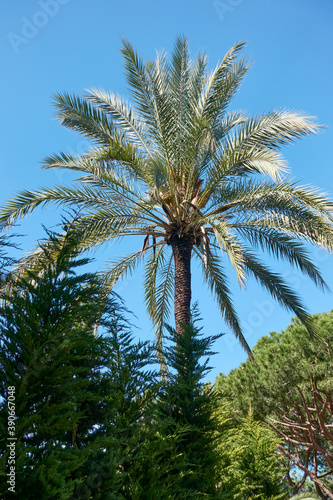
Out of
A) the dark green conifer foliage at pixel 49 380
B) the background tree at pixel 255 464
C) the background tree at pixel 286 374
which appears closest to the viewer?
the dark green conifer foliage at pixel 49 380

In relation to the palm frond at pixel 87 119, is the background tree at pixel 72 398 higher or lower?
lower

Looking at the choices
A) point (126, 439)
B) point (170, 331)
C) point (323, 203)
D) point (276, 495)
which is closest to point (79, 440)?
point (126, 439)

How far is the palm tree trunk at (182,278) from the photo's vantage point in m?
8.18

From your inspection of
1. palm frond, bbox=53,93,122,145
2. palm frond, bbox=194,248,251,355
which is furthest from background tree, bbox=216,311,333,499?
palm frond, bbox=53,93,122,145

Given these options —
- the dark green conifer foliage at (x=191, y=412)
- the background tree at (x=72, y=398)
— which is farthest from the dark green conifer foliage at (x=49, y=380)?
the dark green conifer foliage at (x=191, y=412)

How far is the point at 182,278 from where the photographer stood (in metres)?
8.44

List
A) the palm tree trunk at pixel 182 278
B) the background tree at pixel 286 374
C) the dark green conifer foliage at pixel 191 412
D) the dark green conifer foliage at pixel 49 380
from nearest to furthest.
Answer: the dark green conifer foliage at pixel 49 380 → the dark green conifer foliage at pixel 191 412 → the palm tree trunk at pixel 182 278 → the background tree at pixel 286 374

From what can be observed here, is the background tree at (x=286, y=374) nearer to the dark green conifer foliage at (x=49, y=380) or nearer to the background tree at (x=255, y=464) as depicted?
the background tree at (x=255, y=464)

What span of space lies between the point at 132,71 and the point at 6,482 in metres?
8.30

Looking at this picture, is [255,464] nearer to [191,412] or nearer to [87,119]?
[191,412]

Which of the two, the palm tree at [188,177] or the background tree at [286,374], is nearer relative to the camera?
the palm tree at [188,177]

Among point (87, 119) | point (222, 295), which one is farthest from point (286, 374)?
point (87, 119)

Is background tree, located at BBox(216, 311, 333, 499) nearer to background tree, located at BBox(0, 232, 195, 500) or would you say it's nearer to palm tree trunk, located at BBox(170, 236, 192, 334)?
palm tree trunk, located at BBox(170, 236, 192, 334)

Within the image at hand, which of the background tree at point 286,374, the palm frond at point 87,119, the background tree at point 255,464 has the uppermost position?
the palm frond at point 87,119
